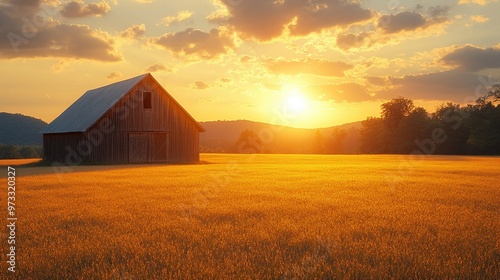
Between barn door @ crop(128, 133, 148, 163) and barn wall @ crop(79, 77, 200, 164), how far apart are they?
0.31 m

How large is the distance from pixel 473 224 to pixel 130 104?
1432 inches

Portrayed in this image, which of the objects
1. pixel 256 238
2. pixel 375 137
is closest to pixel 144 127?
pixel 256 238

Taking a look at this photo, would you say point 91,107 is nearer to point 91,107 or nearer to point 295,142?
point 91,107

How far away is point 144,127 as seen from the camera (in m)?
40.8

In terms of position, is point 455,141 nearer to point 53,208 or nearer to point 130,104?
point 130,104

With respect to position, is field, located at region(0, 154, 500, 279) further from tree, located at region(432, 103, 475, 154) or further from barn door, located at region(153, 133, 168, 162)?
tree, located at region(432, 103, 475, 154)

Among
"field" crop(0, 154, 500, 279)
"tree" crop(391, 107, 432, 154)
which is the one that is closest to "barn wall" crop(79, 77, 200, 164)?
"field" crop(0, 154, 500, 279)

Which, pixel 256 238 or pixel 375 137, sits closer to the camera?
pixel 256 238

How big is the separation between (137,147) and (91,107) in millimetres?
8550

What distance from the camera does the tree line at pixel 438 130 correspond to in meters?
78.8

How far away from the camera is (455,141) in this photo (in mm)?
86312

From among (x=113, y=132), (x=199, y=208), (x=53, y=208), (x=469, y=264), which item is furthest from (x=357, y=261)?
(x=113, y=132)

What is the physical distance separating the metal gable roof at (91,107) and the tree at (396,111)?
74.7m

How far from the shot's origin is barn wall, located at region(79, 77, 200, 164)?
38.8 m
